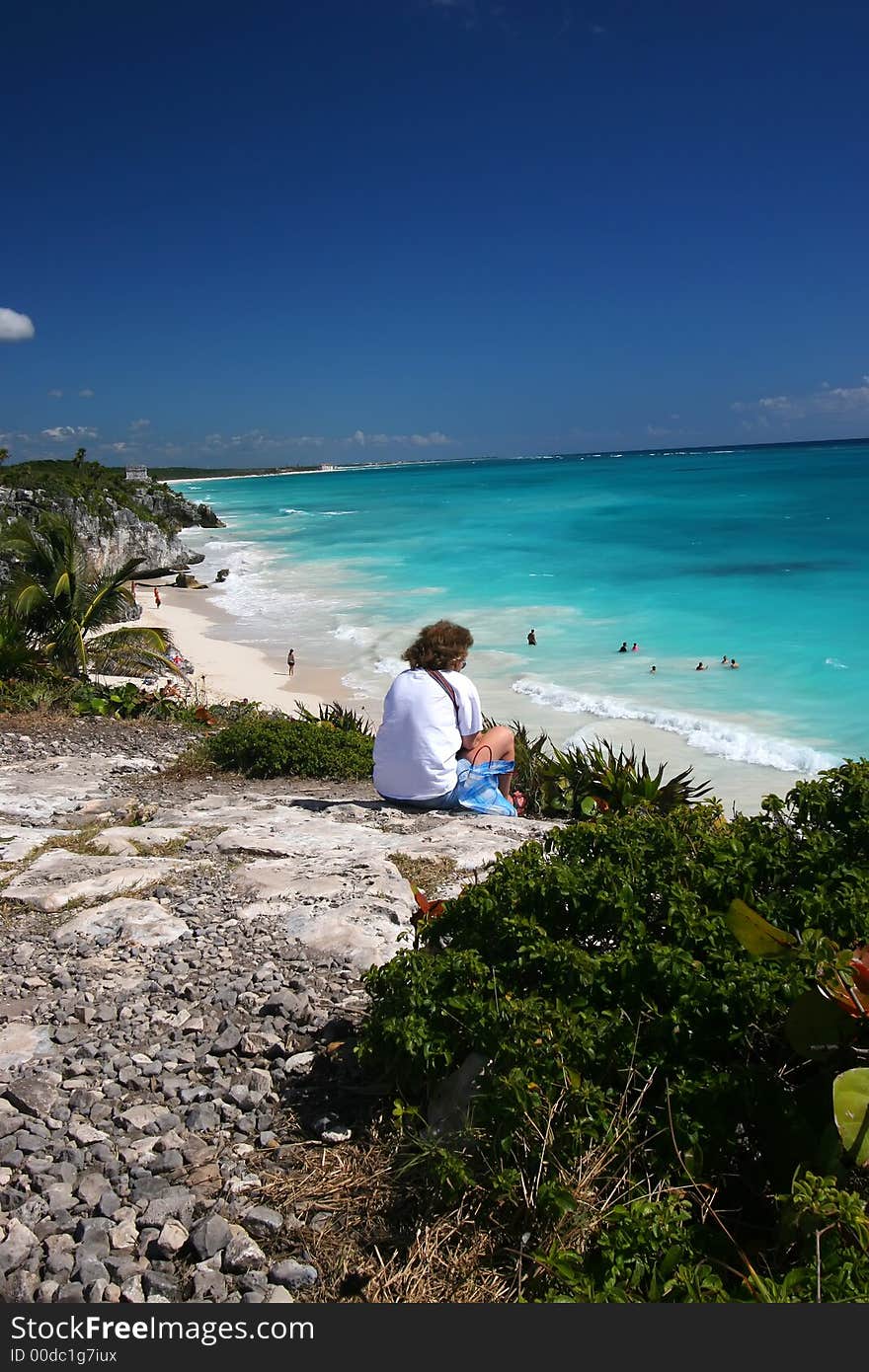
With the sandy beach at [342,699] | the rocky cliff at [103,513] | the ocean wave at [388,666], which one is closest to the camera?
the sandy beach at [342,699]

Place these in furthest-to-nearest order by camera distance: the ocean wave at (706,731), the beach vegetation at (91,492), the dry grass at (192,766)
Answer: the beach vegetation at (91,492), the ocean wave at (706,731), the dry grass at (192,766)

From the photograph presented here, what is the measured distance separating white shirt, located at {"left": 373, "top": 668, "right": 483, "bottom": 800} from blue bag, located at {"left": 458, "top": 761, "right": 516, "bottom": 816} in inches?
4.8

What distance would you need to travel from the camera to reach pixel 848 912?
2.50 meters

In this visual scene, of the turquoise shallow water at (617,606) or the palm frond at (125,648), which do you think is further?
the turquoise shallow water at (617,606)

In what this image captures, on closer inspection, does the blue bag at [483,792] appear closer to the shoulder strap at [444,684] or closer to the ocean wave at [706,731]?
the shoulder strap at [444,684]

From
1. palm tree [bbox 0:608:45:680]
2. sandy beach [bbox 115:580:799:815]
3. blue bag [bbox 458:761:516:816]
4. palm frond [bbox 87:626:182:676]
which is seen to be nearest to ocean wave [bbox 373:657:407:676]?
sandy beach [bbox 115:580:799:815]

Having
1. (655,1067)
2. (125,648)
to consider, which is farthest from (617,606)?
(655,1067)

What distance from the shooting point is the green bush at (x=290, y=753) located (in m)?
8.41

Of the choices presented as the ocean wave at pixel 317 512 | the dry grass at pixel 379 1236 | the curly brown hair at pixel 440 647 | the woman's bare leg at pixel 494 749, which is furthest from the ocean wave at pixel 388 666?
the ocean wave at pixel 317 512

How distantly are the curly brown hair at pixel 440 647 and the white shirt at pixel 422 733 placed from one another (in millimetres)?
86

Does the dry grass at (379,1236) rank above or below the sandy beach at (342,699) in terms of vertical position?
above

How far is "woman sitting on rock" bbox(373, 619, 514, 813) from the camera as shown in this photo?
6102 millimetres

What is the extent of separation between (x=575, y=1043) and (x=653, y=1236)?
477 mm

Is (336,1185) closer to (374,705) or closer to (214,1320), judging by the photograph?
(214,1320)
